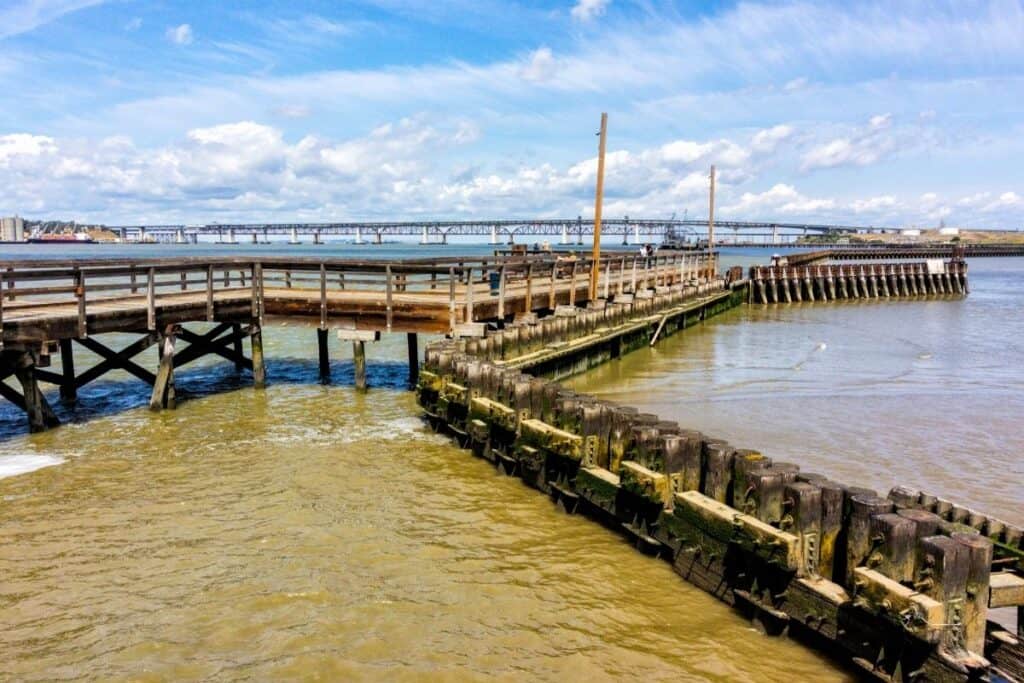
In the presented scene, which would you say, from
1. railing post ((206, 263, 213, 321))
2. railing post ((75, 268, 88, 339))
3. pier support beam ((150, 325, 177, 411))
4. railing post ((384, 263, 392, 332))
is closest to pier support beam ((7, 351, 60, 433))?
railing post ((75, 268, 88, 339))

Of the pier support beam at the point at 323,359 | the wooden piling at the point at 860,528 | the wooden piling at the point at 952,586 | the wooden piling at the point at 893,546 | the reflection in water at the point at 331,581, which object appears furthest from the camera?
the pier support beam at the point at 323,359

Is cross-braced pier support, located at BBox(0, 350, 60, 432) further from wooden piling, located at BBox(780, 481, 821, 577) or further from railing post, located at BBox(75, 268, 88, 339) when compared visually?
wooden piling, located at BBox(780, 481, 821, 577)

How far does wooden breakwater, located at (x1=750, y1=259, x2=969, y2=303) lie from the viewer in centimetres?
5169

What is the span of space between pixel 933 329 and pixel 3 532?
117ft

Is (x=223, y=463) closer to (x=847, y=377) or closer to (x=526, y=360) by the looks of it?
(x=526, y=360)

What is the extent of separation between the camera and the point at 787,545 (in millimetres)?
6332

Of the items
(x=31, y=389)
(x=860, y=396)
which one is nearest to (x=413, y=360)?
(x=31, y=389)

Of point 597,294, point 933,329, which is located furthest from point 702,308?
point 597,294

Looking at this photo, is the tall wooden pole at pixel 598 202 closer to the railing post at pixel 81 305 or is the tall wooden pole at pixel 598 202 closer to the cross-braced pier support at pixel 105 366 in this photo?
the cross-braced pier support at pixel 105 366

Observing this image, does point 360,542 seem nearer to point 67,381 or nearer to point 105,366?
point 105,366

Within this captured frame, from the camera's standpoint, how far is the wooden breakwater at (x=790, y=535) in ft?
17.4

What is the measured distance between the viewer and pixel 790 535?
6.39 m

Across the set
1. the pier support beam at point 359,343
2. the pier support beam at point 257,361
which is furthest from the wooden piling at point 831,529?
the pier support beam at point 257,361

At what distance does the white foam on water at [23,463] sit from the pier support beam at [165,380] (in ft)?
11.4
